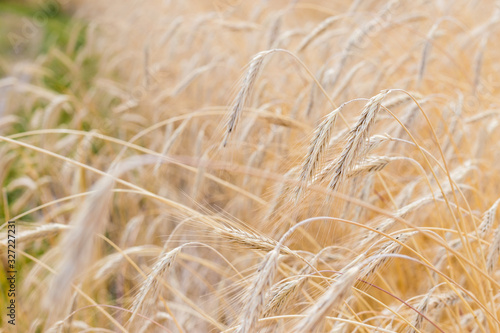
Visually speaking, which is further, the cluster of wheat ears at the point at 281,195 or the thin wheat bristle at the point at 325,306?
the cluster of wheat ears at the point at 281,195

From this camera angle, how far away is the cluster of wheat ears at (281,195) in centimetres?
118

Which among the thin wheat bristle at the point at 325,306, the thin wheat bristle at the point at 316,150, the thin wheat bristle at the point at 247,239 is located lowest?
the thin wheat bristle at the point at 247,239

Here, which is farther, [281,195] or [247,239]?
[281,195]

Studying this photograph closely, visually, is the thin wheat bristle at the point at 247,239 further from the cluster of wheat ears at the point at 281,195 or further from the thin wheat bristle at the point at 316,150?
the thin wheat bristle at the point at 316,150

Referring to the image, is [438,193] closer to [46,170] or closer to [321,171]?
[321,171]

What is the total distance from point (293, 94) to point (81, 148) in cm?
139

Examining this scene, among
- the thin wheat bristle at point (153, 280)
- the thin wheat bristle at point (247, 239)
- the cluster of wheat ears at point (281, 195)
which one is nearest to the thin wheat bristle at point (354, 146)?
the cluster of wheat ears at point (281, 195)

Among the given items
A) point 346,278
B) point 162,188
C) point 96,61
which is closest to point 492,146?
point 162,188

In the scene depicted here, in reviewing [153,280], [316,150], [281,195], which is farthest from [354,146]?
[153,280]

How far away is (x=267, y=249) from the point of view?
1.21m

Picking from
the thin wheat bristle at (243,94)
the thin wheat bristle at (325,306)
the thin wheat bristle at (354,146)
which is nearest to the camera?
the thin wheat bristle at (325,306)

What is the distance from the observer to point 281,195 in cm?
135

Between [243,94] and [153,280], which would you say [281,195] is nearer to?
[243,94]

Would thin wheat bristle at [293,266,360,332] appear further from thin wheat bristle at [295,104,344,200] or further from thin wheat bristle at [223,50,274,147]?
thin wheat bristle at [223,50,274,147]
